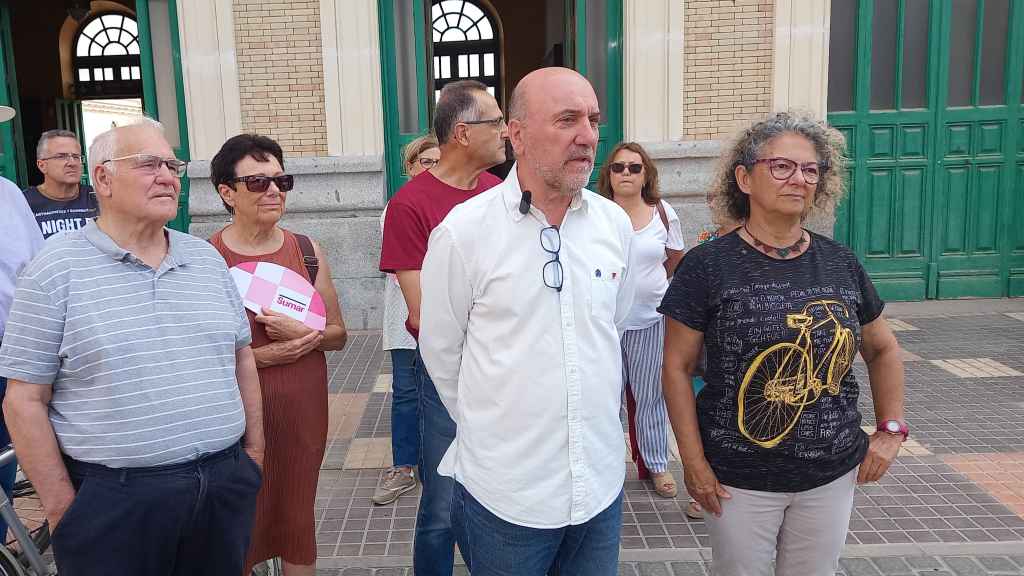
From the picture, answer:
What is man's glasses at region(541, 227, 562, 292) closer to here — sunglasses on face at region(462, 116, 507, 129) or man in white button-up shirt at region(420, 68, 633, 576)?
man in white button-up shirt at region(420, 68, 633, 576)

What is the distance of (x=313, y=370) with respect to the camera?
2.97m

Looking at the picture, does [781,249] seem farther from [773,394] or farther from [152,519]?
[152,519]

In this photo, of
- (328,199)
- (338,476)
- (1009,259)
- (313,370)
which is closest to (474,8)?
(328,199)

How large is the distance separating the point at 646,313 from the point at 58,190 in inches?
180

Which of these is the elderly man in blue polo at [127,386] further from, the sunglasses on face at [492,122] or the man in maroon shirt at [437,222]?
the sunglasses on face at [492,122]

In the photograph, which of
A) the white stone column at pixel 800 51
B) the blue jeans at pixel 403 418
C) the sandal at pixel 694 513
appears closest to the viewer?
the sandal at pixel 694 513

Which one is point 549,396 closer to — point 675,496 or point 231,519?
point 231,519

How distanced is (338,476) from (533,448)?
3071 mm

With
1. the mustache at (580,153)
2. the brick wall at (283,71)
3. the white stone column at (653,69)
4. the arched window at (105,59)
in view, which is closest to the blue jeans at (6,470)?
the mustache at (580,153)

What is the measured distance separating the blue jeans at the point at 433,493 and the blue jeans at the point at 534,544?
57 cm

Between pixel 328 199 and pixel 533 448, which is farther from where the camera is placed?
pixel 328 199

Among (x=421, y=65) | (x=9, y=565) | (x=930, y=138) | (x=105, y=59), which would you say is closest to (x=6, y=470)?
(x=9, y=565)

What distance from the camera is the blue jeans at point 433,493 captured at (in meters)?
2.81

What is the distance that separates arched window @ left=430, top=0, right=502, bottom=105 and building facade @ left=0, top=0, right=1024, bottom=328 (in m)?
8.95
